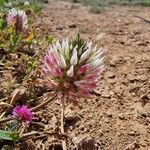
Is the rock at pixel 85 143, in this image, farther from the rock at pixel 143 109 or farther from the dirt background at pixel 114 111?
the rock at pixel 143 109

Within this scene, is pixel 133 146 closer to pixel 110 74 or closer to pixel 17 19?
pixel 110 74

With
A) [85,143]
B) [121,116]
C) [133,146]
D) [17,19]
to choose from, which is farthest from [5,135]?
[17,19]

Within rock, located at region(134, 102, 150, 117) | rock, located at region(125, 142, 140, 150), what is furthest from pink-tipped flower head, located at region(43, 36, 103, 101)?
rock, located at region(134, 102, 150, 117)

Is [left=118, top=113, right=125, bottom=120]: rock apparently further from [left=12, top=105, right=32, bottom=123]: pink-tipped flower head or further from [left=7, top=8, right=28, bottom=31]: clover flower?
[left=7, top=8, right=28, bottom=31]: clover flower

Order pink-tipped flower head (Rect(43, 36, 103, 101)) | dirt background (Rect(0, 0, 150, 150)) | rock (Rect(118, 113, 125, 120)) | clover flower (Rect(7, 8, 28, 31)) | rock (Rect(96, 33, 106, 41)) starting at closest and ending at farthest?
1. pink-tipped flower head (Rect(43, 36, 103, 101))
2. dirt background (Rect(0, 0, 150, 150))
3. rock (Rect(118, 113, 125, 120))
4. clover flower (Rect(7, 8, 28, 31))
5. rock (Rect(96, 33, 106, 41))

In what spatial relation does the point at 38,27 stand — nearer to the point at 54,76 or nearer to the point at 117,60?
the point at 117,60

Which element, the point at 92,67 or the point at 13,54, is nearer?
the point at 92,67

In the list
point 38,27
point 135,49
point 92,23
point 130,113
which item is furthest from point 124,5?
point 130,113

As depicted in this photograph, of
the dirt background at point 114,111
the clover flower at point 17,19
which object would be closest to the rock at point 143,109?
the dirt background at point 114,111
